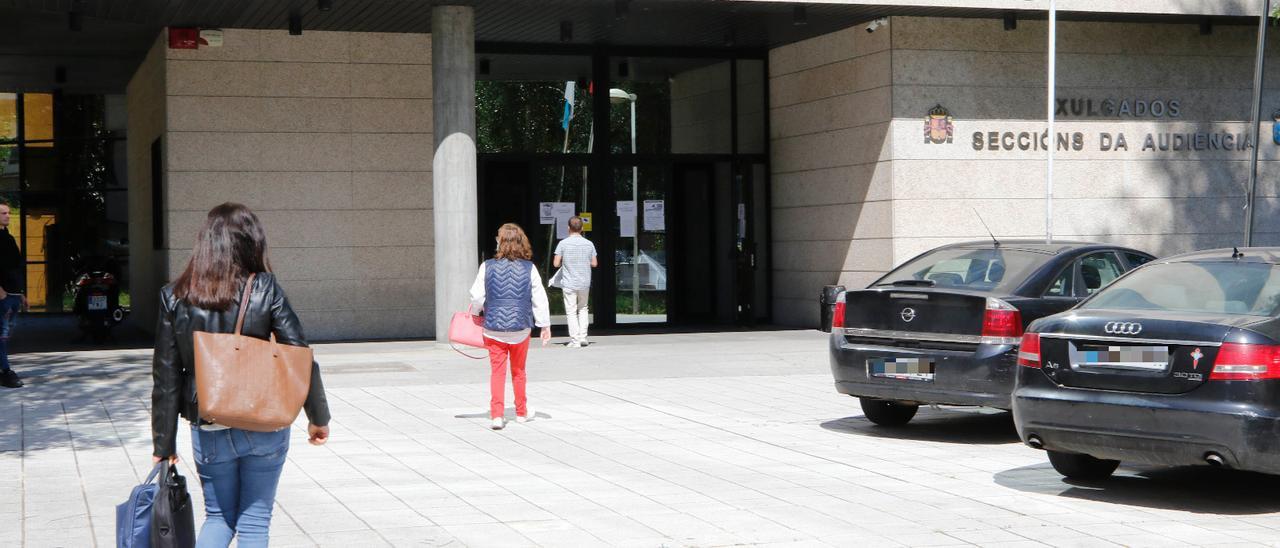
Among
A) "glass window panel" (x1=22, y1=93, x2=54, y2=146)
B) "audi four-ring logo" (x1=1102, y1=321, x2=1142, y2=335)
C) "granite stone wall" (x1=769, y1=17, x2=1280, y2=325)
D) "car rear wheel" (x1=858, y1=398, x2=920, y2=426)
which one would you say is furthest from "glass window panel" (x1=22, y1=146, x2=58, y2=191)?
"audi four-ring logo" (x1=1102, y1=321, x2=1142, y2=335)

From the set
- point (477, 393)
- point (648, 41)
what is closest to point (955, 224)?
point (648, 41)

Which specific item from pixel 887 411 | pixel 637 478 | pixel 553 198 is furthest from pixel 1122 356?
pixel 553 198

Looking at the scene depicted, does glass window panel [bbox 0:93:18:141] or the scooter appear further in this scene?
glass window panel [bbox 0:93:18:141]

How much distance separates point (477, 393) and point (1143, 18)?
36.9ft

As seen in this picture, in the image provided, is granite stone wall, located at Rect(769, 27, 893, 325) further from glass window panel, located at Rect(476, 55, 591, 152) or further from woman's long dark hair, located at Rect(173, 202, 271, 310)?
woman's long dark hair, located at Rect(173, 202, 271, 310)

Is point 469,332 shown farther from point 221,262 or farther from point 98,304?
point 98,304

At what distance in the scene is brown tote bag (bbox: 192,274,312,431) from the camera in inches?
185

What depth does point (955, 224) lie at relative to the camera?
19.4 metres

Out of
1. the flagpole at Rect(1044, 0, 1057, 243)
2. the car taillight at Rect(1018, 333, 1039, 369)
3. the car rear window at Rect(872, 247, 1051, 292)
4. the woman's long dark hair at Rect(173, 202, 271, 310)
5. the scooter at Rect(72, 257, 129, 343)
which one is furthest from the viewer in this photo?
the scooter at Rect(72, 257, 129, 343)

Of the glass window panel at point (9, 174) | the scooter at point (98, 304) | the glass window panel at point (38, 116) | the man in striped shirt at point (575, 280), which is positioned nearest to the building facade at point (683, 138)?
the scooter at point (98, 304)

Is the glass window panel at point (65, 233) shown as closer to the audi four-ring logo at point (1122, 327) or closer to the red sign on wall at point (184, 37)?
the red sign on wall at point (184, 37)

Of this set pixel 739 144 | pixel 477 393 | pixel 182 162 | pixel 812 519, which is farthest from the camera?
pixel 739 144

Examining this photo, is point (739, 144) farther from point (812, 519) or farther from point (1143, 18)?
point (812, 519)

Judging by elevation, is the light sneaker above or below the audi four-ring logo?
below
